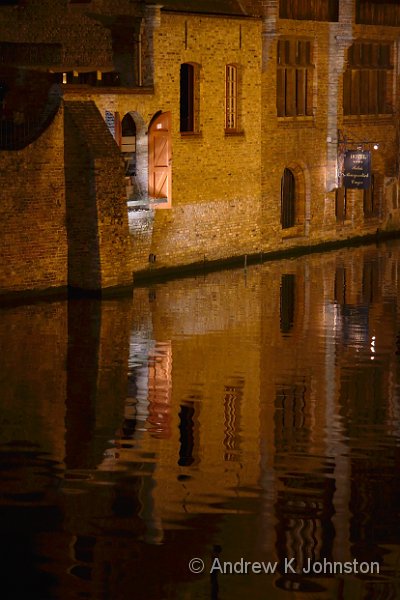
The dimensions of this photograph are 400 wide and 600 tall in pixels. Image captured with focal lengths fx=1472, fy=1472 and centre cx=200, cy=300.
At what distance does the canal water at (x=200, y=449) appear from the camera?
39.2 feet

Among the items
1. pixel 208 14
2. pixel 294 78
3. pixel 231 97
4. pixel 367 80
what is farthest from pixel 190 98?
pixel 367 80

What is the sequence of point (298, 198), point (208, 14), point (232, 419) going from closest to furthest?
point (232, 419)
point (208, 14)
point (298, 198)

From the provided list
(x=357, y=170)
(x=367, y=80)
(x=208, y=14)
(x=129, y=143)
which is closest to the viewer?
(x=129, y=143)

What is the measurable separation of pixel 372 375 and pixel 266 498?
675 centimetres

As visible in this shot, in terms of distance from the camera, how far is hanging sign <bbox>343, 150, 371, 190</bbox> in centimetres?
3738

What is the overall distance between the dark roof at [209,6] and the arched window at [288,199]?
4768 millimetres

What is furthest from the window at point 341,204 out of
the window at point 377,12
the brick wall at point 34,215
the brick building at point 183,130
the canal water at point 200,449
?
the brick wall at point 34,215

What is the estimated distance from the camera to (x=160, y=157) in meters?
30.5

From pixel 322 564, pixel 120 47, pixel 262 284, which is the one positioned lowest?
pixel 322 564

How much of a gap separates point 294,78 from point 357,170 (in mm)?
3115

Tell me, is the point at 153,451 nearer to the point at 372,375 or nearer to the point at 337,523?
the point at 337,523

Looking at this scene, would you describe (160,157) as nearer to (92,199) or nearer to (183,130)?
(183,130)

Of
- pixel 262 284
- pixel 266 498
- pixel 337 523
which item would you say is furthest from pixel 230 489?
pixel 262 284

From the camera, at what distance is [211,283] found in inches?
1187
